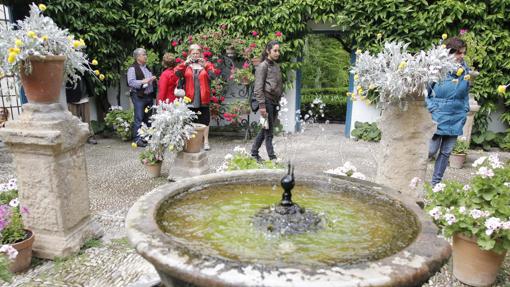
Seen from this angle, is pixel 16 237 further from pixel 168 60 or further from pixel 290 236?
pixel 168 60

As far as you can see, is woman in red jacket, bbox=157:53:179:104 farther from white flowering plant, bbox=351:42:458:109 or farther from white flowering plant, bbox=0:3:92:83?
white flowering plant, bbox=351:42:458:109

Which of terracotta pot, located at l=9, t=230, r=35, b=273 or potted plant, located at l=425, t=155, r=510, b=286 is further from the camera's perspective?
terracotta pot, located at l=9, t=230, r=35, b=273

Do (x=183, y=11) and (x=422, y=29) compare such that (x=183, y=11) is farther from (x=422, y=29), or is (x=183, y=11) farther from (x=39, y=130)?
(x=39, y=130)

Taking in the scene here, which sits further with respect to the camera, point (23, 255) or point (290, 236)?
point (23, 255)

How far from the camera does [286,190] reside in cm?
215

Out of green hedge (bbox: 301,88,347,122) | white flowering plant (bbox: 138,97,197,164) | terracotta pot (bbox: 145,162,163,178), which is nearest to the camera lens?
white flowering plant (bbox: 138,97,197,164)

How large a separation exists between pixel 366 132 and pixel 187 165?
449 centimetres

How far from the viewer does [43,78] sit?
3.09m

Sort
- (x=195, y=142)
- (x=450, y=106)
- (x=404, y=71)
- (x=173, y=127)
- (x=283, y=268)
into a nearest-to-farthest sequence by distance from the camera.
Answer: (x=283, y=268) → (x=404, y=71) → (x=450, y=106) → (x=173, y=127) → (x=195, y=142)

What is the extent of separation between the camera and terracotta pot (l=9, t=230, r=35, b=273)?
303 centimetres

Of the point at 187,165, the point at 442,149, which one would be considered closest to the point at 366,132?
the point at 442,149

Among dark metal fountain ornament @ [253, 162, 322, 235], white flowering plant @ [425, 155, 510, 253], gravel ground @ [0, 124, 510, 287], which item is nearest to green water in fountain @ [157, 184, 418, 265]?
dark metal fountain ornament @ [253, 162, 322, 235]

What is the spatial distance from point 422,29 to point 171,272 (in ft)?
24.1

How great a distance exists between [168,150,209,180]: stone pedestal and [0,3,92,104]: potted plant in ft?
7.34
